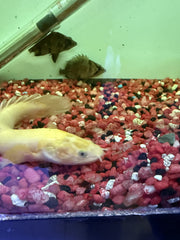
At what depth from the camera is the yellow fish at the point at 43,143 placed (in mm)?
1549

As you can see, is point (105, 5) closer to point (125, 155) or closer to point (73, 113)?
point (73, 113)

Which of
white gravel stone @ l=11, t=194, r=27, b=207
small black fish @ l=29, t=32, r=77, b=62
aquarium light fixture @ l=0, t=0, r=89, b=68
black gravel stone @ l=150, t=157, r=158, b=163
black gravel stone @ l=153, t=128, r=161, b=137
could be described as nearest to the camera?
white gravel stone @ l=11, t=194, r=27, b=207

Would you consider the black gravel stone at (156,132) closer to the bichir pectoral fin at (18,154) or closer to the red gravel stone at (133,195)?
the red gravel stone at (133,195)

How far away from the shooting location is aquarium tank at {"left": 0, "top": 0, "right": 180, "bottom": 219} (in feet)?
4.50

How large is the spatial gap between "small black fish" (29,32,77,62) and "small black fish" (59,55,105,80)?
0.12 meters

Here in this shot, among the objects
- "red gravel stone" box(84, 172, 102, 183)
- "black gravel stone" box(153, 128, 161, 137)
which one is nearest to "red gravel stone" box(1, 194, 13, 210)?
"red gravel stone" box(84, 172, 102, 183)

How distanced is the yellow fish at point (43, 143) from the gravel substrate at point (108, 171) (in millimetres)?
46

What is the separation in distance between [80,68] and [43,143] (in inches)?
39.1

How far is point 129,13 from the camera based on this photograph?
2.26 metres

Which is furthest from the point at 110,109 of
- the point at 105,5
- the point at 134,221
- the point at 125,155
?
the point at 134,221

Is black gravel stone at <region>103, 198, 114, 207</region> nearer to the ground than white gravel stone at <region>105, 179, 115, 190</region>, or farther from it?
nearer to the ground

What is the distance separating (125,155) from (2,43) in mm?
1465

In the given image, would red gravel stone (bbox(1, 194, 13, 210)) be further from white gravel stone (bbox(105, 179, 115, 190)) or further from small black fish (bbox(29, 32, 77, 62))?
small black fish (bbox(29, 32, 77, 62))

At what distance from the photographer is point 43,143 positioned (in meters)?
1.66
